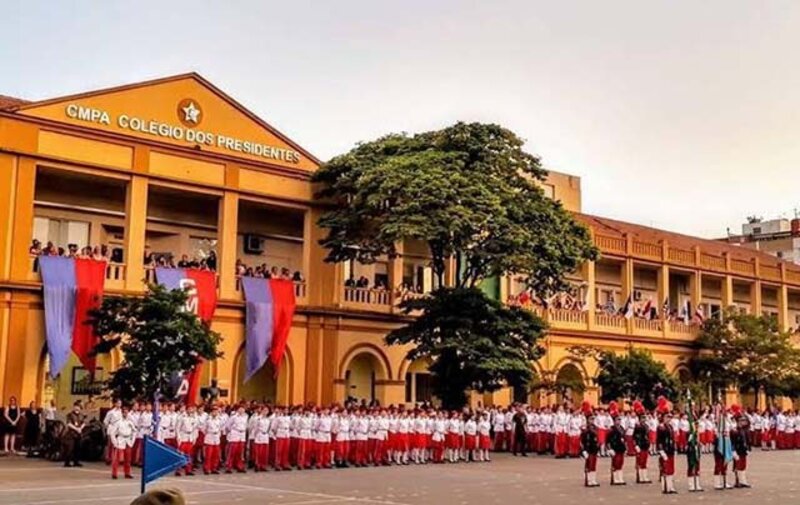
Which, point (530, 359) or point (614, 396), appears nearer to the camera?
point (530, 359)

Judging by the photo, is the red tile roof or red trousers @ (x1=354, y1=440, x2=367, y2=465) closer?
red trousers @ (x1=354, y1=440, x2=367, y2=465)

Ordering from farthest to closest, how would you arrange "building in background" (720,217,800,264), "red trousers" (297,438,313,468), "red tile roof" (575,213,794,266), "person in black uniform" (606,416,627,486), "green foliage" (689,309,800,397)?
1. "building in background" (720,217,800,264)
2. "red tile roof" (575,213,794,266)
3. "green foliage" (689,309,800,397)
4. "red trousers" (297,438,313,468)
5. "person in black uniform" (606,416,627,486)

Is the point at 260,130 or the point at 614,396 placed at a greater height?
the point at 260,130

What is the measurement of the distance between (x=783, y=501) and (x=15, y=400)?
18.7 meters

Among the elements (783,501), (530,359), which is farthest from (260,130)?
(783,501)

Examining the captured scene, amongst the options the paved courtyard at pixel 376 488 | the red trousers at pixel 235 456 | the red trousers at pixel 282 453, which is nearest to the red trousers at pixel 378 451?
the paved courtyard at pixel 376 488

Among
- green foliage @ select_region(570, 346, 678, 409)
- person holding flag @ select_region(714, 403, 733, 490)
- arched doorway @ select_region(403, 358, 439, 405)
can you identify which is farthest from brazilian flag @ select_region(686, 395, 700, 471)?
arched doorway @ select_region(403, 358, 439, 405)

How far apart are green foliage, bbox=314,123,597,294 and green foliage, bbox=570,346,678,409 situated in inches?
248

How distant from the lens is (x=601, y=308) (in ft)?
148

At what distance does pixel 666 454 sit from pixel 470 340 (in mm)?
10344

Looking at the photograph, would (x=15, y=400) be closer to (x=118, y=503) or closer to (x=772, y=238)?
(x=118, y=503)

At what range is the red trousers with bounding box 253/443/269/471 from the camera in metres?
24.8

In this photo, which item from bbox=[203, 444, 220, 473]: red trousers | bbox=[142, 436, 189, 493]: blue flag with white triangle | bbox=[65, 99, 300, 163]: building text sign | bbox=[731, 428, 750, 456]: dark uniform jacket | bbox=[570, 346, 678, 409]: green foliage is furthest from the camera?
bbox=[570, 346, 678, 409]: green foliage

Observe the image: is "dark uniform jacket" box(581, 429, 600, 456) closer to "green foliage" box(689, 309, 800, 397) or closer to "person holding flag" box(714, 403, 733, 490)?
"person holding flag" box(714, 403, 733, 490)
